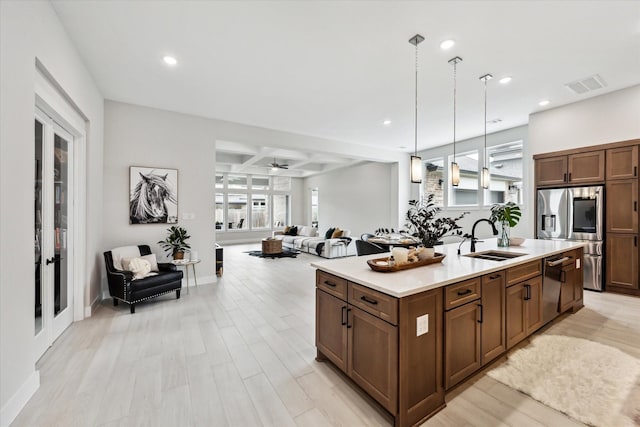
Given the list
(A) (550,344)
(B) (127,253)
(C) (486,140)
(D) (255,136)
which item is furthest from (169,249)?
(C) (486,140)

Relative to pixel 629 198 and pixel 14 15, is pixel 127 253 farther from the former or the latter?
pixel 629 198

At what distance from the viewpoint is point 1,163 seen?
1.64 meters

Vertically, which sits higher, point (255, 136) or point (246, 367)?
point (255, 136)

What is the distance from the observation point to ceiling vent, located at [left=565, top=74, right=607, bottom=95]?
3739mm

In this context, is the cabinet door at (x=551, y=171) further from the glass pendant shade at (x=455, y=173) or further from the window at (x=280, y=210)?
the window at (x=280, y=210)

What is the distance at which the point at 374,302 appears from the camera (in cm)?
178

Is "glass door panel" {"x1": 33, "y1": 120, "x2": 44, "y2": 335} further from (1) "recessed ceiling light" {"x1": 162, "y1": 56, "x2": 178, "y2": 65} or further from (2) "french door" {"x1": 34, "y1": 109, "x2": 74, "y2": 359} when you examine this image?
(1) "recessed ceiling light" {"x1": 162, "y1": 56, "x2": 178, "y2": 65}

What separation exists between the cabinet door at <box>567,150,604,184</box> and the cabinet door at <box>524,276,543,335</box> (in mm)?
3066

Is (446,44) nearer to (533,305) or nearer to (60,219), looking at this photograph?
(533,305)

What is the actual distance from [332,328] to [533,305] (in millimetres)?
2093

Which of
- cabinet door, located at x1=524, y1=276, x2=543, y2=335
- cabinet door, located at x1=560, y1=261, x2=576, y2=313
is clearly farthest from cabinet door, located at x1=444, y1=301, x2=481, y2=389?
cabinet door, located at x1=560, y1=261, x2=576, y2=313

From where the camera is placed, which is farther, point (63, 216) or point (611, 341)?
point (63, 216)

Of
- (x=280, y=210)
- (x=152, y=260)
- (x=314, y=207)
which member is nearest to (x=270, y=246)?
(x=152, y=260)

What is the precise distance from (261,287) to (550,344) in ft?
13.2
